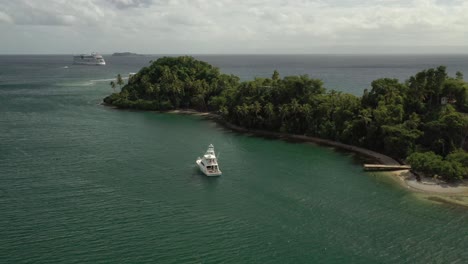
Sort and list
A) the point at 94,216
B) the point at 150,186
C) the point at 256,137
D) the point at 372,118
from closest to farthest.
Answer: the point at 94,216
the point at 150,186
the point at 372,118
the point at 256,137

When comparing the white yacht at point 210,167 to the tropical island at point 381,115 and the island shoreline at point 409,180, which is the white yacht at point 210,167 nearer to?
the island shoreline at point 409,180

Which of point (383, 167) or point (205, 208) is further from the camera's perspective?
point (383, 167)

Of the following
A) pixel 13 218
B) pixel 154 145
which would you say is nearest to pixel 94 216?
pixel 13 218

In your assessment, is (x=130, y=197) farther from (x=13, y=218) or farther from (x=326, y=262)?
(x=326, y=262)

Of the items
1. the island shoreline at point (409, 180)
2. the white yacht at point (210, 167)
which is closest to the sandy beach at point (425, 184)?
the island shoreline at point (409, 180)

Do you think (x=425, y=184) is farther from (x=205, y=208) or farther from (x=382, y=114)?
(x=205, y=208)

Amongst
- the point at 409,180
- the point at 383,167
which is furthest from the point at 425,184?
the point at 383,167

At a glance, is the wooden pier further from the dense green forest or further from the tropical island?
the dense green forest

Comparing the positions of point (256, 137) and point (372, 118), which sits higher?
point (372, 118)
